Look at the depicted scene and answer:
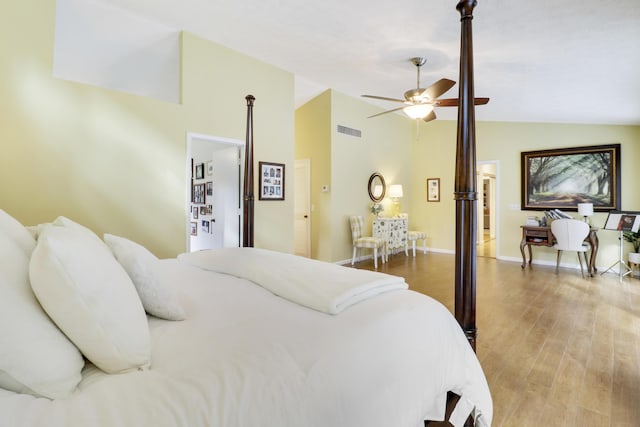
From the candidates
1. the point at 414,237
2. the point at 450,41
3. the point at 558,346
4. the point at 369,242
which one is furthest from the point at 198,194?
the point at 558,346

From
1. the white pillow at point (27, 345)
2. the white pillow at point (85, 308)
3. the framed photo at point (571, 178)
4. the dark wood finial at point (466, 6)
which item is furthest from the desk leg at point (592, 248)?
the white pillow at point (27, 345)

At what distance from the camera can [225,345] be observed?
90cm

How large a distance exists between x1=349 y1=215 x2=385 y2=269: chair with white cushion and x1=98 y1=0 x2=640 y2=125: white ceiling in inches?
100

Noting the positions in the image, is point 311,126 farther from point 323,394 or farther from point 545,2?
point 323,394

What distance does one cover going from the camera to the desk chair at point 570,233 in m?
4.77

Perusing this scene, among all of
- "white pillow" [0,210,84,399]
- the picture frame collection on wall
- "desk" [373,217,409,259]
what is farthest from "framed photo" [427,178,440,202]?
"white pillow" [0,210,84,399]

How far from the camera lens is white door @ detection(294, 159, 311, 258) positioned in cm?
621

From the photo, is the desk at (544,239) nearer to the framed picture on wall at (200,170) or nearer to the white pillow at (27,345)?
the framed picture on wall at (200,170)

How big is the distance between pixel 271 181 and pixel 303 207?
1.73m

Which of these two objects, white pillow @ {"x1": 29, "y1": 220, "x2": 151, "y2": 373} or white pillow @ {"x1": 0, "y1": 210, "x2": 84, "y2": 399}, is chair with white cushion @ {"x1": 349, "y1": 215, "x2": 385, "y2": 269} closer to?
white pillow @ {"x1": 29, "y1": 220, "x2": 151, "y2": 373}

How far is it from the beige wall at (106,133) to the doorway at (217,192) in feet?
1.08

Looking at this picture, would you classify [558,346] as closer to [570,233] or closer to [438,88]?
[438,88]

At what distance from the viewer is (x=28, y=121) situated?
289 centimetres

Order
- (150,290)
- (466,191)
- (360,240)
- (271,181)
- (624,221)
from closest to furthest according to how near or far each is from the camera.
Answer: (150,290) → (466,191) → (624,221) → (271,181) → (360,240)
